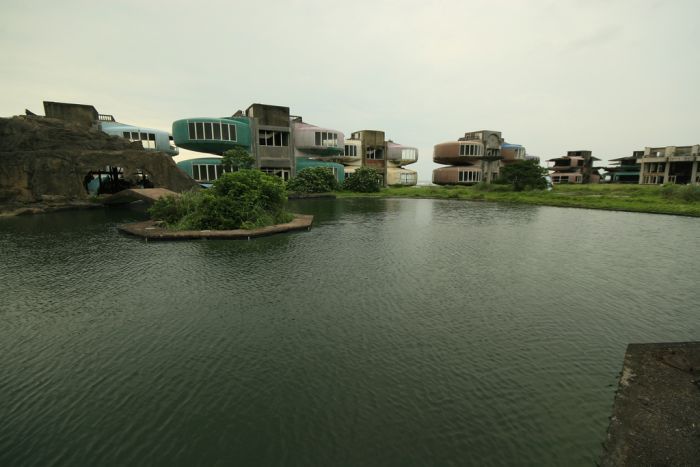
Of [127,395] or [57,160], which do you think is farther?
[57,160]

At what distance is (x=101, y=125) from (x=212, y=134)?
1516 cm

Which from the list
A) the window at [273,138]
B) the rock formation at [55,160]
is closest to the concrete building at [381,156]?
the window at [273,138]

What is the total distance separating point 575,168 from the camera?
282 ft

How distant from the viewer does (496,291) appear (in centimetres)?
973

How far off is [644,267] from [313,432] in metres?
14.0

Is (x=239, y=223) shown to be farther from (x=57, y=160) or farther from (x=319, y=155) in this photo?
(x=319, y=155)

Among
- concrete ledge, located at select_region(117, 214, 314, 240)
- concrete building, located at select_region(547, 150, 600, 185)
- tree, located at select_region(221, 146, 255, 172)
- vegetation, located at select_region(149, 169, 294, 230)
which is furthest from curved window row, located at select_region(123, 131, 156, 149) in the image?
concrete building, located at select_region(547, 150, 600, 185)

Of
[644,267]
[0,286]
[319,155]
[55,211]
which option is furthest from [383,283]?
[319,155]

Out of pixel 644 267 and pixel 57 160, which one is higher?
pixel 57 160

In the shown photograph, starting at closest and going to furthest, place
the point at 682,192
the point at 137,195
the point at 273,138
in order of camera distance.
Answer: the point at 137,195
the point at 682,192
the point at 273,138

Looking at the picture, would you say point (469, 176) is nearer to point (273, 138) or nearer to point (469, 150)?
point (469, 150)

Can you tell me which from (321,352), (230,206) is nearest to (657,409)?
(321,352)

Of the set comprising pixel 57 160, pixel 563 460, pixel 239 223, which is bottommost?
pixel 563 460

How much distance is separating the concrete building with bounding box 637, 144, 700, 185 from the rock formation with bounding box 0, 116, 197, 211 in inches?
3522
